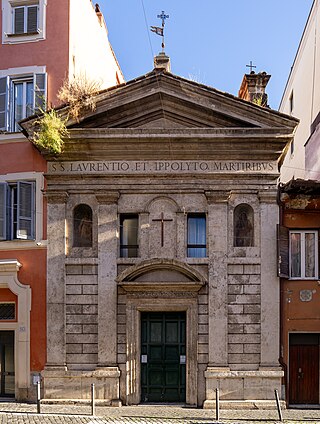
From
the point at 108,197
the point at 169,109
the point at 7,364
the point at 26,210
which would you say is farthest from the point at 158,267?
the point at 7,364

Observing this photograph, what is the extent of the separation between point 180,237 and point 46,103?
517 centimetres

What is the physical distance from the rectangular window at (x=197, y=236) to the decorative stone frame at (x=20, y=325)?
448cm

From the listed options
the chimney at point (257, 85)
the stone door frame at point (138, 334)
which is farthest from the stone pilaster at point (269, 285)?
the chimney at point (257, 85)

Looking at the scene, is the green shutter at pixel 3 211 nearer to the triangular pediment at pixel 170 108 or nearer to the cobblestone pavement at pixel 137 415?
the triangular pediment at pixel 170 108

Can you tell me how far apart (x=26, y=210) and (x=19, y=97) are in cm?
327

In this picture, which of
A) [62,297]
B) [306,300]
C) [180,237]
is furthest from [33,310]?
[306,300]

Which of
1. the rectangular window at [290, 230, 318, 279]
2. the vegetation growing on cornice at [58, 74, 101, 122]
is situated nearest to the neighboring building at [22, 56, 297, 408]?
the vegetation growing on cornice at [58, 74, 101, 122]

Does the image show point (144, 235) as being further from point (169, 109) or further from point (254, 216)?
point (169, 109)

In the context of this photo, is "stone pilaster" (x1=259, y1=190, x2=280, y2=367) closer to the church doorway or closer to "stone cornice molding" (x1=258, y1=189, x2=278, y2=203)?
"stone cornice molding" (x1=258, y1=189, x2=278, y2=203)

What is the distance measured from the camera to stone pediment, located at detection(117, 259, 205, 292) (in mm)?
17406

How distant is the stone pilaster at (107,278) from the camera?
17469 mm

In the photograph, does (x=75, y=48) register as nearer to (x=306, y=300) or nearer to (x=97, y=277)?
(x=97, y=277)

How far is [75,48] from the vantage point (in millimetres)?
19203

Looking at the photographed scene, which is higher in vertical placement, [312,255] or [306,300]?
[312,255]
